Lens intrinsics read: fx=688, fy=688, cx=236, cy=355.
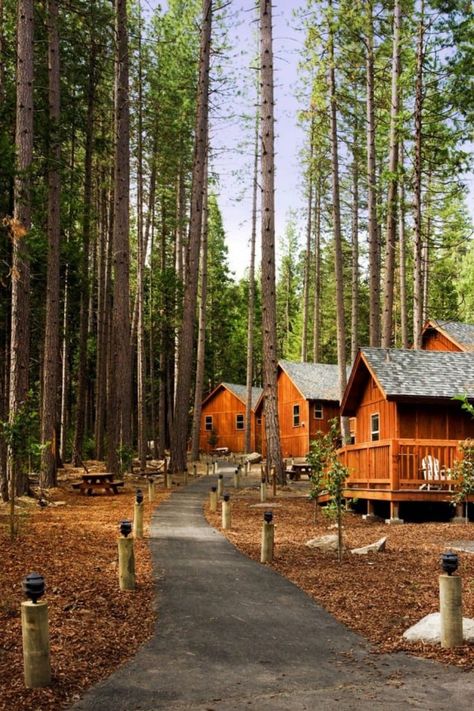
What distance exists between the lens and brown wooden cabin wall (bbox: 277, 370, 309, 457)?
4294 centimetres

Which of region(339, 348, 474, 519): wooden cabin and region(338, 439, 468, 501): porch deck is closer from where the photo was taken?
region(338, 439, 468, 501): porch deck

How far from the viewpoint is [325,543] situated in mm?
12781

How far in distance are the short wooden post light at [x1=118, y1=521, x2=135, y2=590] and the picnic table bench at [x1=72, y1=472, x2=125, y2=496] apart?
14.0 m

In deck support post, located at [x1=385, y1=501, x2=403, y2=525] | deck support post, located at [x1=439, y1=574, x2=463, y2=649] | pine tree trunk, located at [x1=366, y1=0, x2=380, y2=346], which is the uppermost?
pine tree trunk, located at [x1=366, y1=0, x2=380, y2=346]

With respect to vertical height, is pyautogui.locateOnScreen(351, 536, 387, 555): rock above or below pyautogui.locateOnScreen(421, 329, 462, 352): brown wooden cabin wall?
below

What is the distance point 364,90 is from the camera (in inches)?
1171

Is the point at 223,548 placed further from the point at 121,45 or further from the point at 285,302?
the point at 285,302

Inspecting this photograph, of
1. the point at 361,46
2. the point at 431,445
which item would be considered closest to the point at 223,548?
the point at 431,445

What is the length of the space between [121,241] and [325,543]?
15.1m

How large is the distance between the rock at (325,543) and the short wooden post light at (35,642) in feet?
25.0

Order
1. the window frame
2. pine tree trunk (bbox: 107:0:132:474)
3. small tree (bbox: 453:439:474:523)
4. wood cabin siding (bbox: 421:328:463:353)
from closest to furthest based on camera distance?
small tree (bbox: 453:439:474:523) → pine tree trunk (bbox: 107:0:132:474) → wood cabin siding (bbox: 421:328:463:353) → the window frame

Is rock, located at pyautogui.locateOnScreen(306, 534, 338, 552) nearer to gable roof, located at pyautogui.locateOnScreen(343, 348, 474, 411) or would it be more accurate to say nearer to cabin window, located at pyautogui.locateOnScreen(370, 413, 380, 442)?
gable roof, located at pyautogui.locateOnScreen(343, 348, 474, 411)

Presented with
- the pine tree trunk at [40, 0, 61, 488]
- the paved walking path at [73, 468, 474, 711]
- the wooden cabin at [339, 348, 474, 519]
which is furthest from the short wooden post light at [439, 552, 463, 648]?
the pine tree trunk at [40, 0, 61, 488]

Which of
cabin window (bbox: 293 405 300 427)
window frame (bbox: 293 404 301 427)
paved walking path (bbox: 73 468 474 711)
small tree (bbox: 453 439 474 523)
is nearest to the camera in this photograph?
paved walking path (bbox: 73 468 474 711)
